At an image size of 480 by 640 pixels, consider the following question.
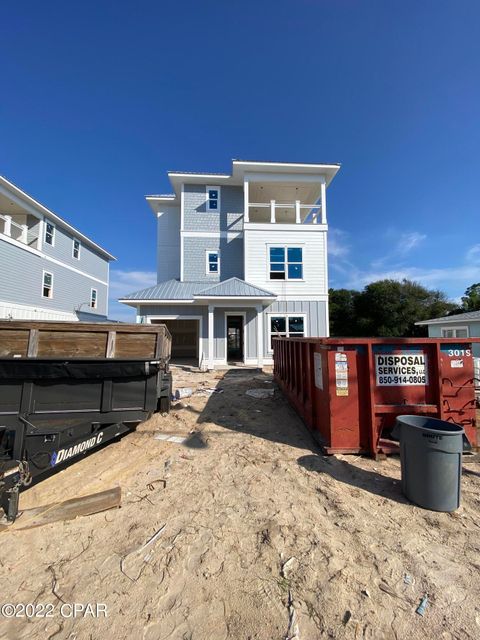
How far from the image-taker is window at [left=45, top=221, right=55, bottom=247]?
1807cm

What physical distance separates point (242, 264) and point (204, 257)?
230 centimetres

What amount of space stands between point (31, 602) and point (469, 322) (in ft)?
65.2

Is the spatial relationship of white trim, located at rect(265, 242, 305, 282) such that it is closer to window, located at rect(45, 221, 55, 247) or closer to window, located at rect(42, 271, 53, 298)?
window, located at rect(42, 271, 53, 298)

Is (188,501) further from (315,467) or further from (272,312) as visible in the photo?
(272,312)

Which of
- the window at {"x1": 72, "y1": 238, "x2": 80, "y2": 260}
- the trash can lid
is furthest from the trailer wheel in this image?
the window at {"x1": 72, "y1": 238, "x2": 80, "y2": 260}

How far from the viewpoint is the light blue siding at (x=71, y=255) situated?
61.6ft

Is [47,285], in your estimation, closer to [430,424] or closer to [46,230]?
[46,230]

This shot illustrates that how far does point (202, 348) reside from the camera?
14633mm

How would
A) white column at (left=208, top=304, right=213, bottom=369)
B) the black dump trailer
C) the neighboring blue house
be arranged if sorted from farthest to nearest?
the neighboring blue house
white column at (left=208, top=304, right=213, bottom=369)
the black dump trailer

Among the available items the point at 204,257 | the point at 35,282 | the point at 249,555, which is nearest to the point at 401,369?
the point at 249,555

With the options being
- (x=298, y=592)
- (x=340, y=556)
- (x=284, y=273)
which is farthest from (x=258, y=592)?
(x=284, y=273)

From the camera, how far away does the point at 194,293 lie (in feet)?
48.1

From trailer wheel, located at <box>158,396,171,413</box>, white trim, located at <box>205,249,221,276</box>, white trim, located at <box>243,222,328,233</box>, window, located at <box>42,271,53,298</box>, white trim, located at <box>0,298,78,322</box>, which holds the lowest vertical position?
trailer wheel, located at <box>158,396,171,413</box>

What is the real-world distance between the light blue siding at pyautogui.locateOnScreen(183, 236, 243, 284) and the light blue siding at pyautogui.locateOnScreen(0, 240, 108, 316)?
29.6 ft
